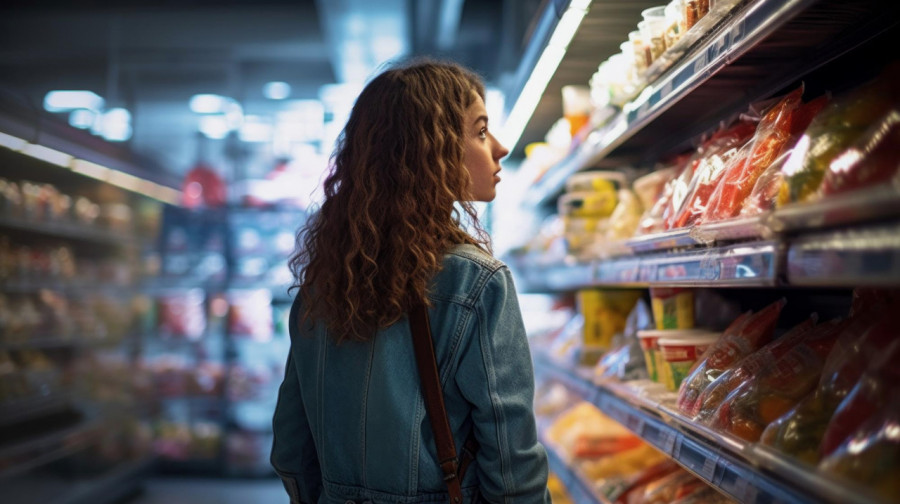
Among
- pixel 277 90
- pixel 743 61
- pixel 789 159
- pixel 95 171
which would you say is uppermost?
pixel 277 90

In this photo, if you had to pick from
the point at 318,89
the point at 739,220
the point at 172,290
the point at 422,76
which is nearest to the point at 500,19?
the point at 318,89

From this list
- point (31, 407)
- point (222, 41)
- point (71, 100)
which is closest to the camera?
point (31, 407)

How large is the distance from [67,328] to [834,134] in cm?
465

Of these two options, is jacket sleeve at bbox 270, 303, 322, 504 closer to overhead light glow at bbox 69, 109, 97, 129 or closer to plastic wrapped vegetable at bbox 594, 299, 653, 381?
plastic wrapped vegetable at bbox 594, 299, 653, 381

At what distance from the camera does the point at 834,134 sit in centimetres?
104

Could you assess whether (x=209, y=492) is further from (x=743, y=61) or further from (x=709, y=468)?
(x=743, y=61)

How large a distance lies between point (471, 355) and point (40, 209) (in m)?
3.81

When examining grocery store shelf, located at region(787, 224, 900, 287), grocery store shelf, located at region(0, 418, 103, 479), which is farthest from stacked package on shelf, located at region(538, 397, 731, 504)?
grocery store shelf, located at region(0, 418, 103, 479)

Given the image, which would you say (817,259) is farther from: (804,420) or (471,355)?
(471,355)

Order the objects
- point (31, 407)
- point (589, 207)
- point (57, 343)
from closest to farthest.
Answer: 1. point (589, 207)
2. point (31, 407)
3. point (57, 343)

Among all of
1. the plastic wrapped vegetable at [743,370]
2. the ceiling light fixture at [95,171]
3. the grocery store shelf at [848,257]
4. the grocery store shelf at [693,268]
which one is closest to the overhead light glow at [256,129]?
the ceiling light fixture at [95,171]

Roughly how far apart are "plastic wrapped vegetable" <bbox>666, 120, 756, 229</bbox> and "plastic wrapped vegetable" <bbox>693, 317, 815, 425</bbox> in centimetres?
30

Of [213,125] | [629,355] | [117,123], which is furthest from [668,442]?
[213,125]

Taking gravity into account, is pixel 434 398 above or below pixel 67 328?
above
